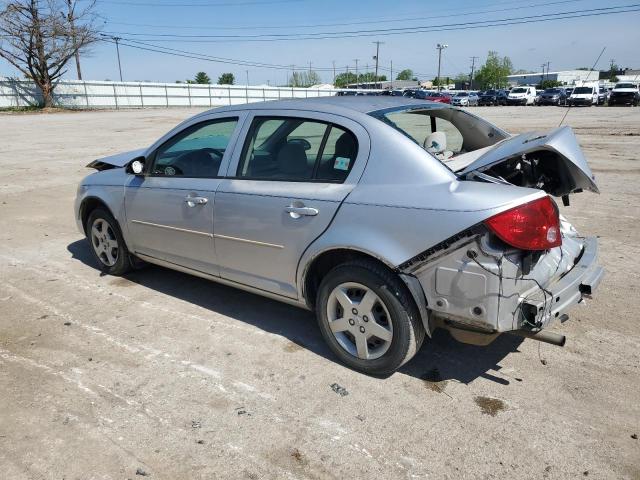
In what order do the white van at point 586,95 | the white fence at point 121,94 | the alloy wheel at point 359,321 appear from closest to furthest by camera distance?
the alloy wheel at point 359,321 < the white van at point 586,95 < the white fence at point 121,94

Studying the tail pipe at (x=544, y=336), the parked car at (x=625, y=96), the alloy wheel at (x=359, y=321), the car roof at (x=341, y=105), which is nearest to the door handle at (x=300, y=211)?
the alloy wheel at (x=359, y=321)

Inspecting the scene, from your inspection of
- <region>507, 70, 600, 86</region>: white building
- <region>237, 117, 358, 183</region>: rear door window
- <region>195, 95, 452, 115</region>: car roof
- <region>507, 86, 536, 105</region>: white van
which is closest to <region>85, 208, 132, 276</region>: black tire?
<region>195, 95, 452, 115</region>: car roof

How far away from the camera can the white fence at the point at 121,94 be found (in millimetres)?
44094

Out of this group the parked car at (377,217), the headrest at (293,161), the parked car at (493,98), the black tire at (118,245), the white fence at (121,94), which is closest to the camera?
the parked car at (377,217)

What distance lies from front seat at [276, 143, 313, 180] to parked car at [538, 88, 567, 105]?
47.0m

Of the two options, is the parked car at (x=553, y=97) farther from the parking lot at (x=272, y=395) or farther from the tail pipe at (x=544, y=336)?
the tail pipe at (x=544, y=336)

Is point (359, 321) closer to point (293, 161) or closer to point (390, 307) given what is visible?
point (390, 307)

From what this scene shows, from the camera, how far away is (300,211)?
3.30m

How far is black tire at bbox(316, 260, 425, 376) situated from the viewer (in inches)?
118

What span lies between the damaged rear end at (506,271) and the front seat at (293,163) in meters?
0.96

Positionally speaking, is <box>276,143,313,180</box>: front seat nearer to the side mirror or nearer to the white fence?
the side mirror

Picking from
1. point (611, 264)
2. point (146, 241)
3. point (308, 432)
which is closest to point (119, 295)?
point (146, 241)

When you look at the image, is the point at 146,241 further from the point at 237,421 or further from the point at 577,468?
the point at 577,468

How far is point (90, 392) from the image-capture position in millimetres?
3184
